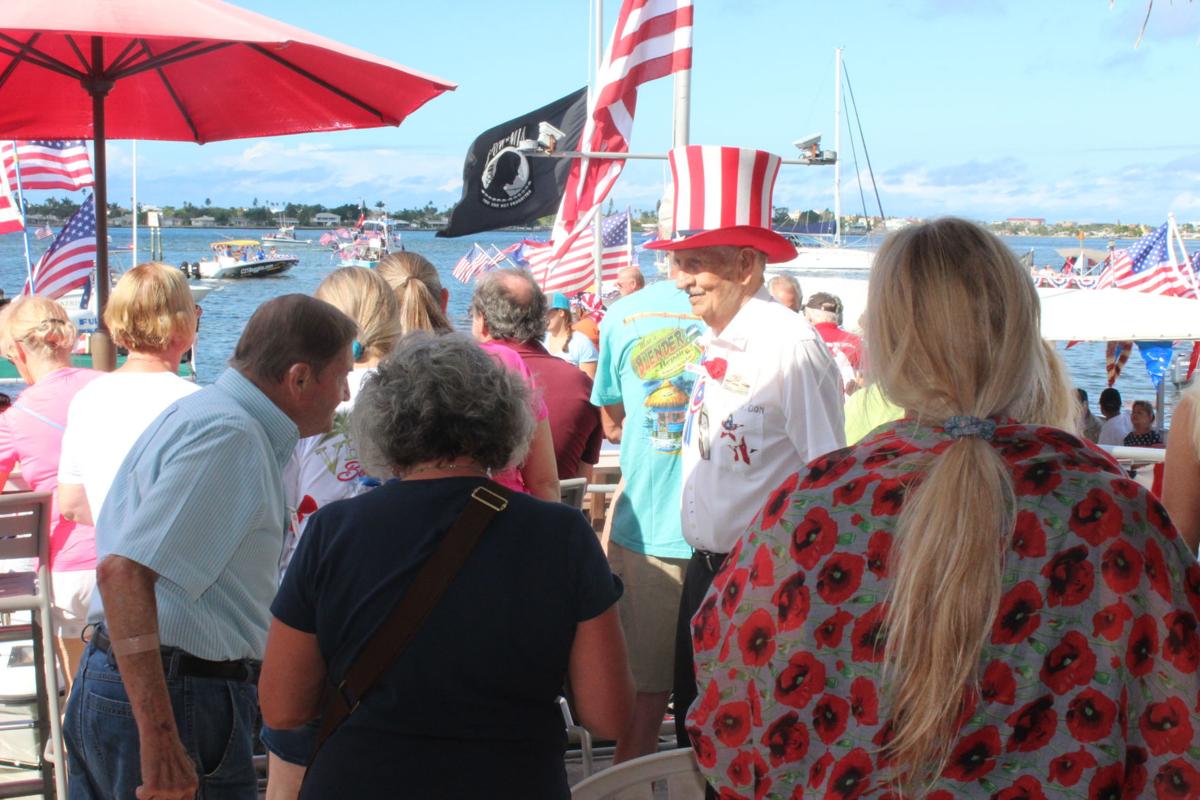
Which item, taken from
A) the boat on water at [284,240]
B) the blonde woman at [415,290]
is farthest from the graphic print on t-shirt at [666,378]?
the boat on water at [284,240]

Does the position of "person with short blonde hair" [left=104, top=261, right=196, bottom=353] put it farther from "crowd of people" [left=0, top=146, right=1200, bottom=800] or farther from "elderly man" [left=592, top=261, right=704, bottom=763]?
"elderly man" [left=592, top=261, right=704, bottom=763]

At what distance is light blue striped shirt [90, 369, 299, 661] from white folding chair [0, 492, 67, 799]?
1.24 metres

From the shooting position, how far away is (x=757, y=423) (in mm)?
3170

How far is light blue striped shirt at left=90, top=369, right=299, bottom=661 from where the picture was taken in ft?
7.13

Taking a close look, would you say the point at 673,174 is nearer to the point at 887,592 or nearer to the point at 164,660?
the point at 164,660

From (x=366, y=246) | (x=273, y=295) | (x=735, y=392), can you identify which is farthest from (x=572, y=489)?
(x=366, y=246)

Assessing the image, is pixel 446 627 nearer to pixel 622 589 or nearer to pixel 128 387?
pixel 622 589

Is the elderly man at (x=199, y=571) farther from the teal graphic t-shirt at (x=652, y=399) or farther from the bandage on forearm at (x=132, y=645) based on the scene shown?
the teal graphic t-shirt at (x=652, y=399)

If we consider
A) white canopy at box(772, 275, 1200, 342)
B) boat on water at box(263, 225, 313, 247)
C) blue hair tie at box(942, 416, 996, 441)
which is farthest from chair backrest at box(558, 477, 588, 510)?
boat on water at box(263, 225, 313, 247)

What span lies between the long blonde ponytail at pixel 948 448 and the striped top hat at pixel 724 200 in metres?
1.78

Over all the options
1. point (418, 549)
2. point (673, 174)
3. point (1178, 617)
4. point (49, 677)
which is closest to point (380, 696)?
point (418, 549)

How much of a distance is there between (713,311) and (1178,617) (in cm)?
208

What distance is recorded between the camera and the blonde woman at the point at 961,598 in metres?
1.46

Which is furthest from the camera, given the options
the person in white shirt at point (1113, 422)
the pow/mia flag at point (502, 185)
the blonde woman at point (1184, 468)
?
the person in white shirt at point (1113, 422)
